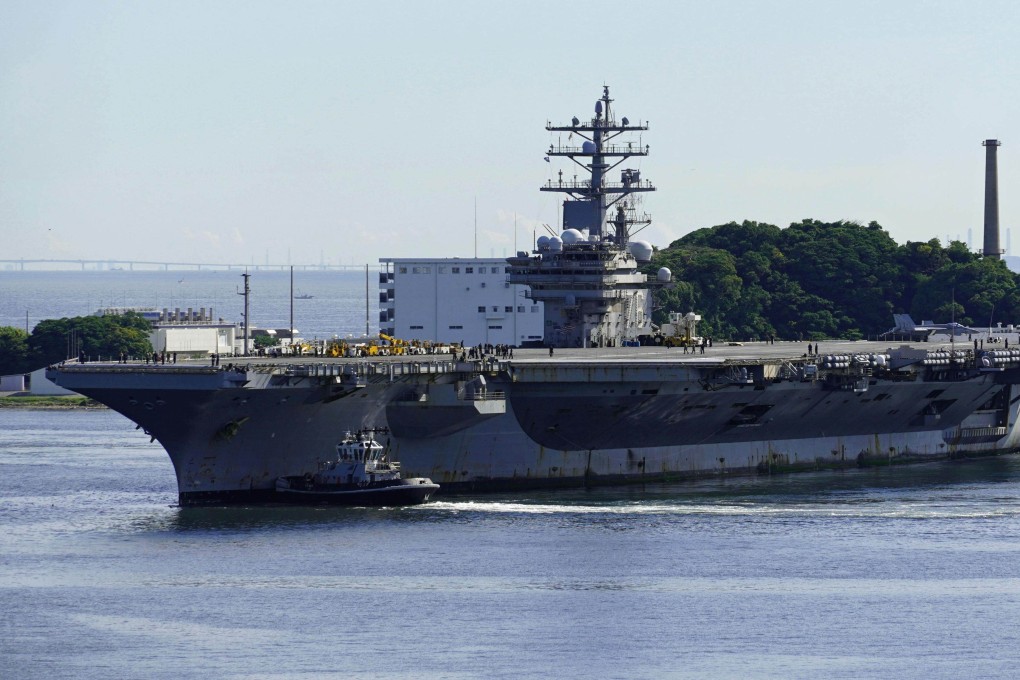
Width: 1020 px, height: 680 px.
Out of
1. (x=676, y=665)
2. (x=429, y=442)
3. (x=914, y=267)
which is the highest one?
(x=914, y=267)

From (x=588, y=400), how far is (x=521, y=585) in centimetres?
1130

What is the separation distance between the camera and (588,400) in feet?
141

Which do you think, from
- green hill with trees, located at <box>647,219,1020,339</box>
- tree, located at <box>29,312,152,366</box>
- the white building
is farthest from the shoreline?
green hill with trees, located at <box>647,219,1020,339</box>

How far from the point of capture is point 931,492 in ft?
147

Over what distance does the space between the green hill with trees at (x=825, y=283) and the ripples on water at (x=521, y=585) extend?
143 ft

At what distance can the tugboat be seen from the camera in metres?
39.8

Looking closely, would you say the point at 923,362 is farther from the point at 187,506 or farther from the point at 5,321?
the point at 5,321

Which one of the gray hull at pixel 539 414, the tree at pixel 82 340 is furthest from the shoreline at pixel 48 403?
the gray hull at pixel 539 414

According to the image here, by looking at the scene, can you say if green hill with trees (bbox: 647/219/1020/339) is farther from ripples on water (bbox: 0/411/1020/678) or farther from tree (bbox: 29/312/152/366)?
ripples on water (bbox: 0/411/1020/678)

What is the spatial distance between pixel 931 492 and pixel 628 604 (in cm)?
1597

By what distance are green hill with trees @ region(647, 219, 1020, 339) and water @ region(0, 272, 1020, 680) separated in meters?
43.5

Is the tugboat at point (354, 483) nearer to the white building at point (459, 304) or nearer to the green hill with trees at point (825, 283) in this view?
the white building at point (459, 304)

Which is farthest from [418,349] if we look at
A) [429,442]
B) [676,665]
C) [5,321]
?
[5,321]

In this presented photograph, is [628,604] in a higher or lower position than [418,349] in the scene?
lower
